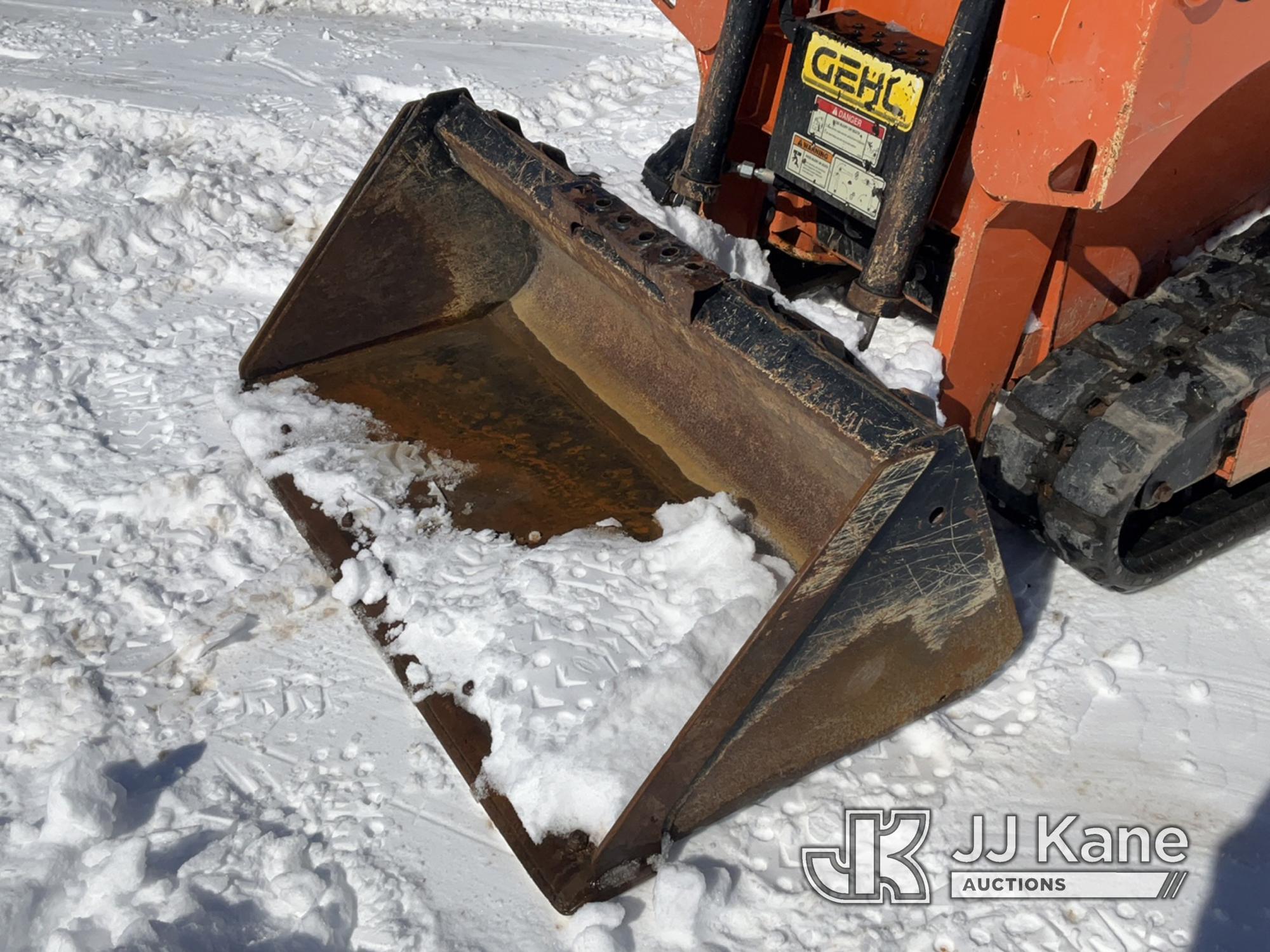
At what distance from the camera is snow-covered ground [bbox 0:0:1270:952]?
201cm

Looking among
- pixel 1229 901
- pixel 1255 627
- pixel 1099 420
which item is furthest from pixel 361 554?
pixel 1255 627

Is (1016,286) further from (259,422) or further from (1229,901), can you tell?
→ (259,422)

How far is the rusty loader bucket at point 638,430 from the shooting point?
202 centimetres

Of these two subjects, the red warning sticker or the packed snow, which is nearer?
the packed snow

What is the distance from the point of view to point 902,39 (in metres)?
2.81

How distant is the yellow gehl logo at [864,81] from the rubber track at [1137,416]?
66cm

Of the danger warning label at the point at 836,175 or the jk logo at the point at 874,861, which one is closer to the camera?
the jk logo at the point at 874,861

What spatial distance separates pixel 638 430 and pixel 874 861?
121cm

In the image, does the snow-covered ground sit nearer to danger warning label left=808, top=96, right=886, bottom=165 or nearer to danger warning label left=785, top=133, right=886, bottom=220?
danger warning label left=785, top=133, right=886, bottom=220

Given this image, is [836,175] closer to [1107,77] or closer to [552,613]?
[1107,77]

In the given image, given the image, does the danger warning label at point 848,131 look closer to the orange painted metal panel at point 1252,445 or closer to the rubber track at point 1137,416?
the rubber track at point 1137,416

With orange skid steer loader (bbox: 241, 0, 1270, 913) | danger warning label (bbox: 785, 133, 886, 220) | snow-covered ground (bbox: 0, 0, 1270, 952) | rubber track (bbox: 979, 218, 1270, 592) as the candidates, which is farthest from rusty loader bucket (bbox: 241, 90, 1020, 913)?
danger warning label (bbox: 785, 133, 886, 220)

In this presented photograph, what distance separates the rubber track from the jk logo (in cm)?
73

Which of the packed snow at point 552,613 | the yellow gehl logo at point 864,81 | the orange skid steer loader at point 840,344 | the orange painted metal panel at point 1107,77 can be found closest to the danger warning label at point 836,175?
the orange skid steer loader at point 840,344
